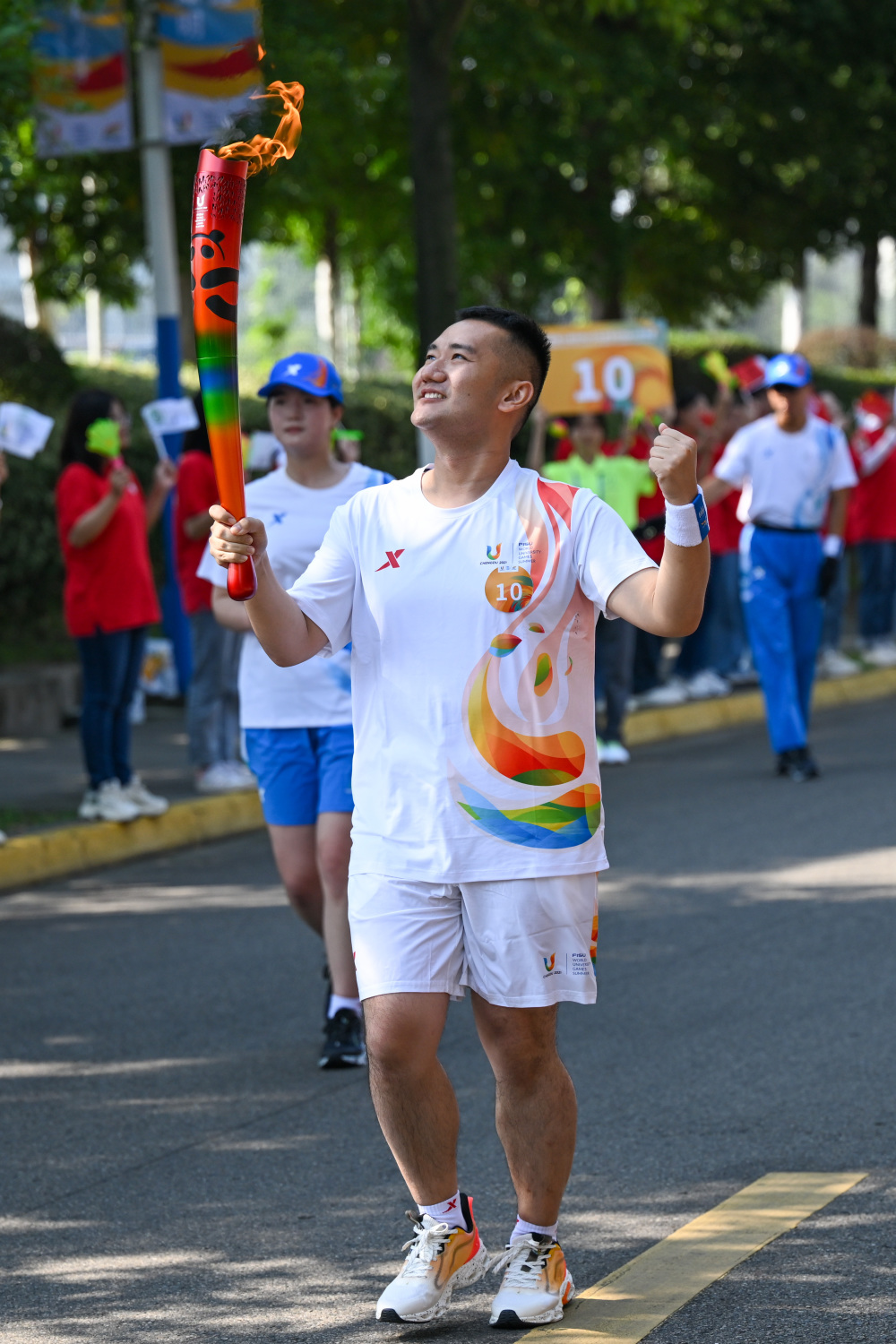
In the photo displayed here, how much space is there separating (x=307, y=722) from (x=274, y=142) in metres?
2.47

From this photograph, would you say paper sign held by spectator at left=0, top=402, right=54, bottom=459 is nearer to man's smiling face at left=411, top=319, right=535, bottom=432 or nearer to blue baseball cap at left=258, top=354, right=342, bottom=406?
blue baseball cap at left=258, top=354, right=342, bottom=406

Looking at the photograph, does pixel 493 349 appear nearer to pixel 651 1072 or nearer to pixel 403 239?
pixel 651 1072

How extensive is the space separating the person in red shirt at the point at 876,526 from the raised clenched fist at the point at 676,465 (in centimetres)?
1233

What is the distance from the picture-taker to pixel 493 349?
147 inches

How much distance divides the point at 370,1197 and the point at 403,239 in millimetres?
22655

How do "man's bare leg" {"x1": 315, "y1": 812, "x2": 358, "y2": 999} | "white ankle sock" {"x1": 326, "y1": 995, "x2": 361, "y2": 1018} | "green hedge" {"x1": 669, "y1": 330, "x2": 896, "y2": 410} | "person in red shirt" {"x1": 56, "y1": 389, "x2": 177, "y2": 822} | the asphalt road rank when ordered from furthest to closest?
"green hedge" {"x1": 669, "y1": 330, "x2": 896, "y2": 410} → "person in red shirt" {"x1": 56, "y1": 389, "x2": 177, "y2": 822} → "white ankle sock" {"x1": 326, "y1": 995, "x2": 361, "y2": 1018} → "man's bare leg" {"x1": 315, "y1": 812, "x2": 358, "y2": 999} → the asphalt road

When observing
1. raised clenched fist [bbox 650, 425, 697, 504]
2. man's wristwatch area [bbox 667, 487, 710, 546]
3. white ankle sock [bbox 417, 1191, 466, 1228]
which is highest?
raised clenched fist [bbox 650, 425, 697, 504]

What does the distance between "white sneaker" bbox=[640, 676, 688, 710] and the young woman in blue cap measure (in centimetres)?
764

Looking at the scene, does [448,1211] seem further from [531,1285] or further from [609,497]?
[609,497]

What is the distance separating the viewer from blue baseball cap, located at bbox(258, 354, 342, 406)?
574cm

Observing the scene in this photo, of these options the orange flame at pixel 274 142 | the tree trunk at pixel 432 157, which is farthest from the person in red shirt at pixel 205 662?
the orange flame at pixel 274 142

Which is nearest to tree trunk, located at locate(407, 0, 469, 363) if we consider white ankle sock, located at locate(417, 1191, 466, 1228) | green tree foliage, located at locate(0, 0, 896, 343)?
green tree foliage, located at locate(0, 0, 896, 343)

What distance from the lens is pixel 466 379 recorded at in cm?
372

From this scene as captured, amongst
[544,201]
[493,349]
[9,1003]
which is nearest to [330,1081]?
[9,1003]
